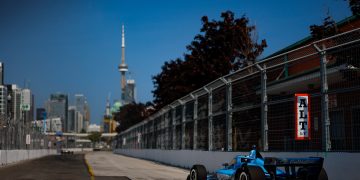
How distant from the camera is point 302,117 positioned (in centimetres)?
1384

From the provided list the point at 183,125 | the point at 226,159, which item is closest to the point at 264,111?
the point at 226,159

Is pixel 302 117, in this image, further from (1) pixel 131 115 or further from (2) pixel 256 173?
(1) pixel 131 115

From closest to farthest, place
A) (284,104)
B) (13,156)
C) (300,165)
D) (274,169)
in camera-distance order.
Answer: (300,165)
(274,169)
(284,104)
(13,156)

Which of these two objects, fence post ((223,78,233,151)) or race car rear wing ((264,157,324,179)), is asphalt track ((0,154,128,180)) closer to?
fence post ((223,78,233,151))

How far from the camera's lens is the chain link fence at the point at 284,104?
42.0 ft

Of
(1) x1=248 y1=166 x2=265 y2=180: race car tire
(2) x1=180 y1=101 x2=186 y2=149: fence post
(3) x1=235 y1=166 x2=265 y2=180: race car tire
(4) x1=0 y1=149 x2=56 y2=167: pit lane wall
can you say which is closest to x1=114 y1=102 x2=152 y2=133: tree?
(4) x1=0 y1=149 x2=56 y2=167: pit lane wall

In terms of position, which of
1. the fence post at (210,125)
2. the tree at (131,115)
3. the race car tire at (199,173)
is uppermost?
the tree at (131,115)

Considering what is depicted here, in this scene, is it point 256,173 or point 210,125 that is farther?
point 210,125

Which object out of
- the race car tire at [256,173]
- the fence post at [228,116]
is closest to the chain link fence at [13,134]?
the fence post at [228,116]

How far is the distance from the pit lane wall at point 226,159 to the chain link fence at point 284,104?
0.24 metres

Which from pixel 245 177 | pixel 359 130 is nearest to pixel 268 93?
pixel 359 130

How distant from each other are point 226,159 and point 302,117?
21.5ft

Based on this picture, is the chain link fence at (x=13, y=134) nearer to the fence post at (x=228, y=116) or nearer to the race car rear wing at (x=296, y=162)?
the fence post at (x=228, y=116)

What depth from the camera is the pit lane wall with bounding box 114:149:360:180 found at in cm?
1221
